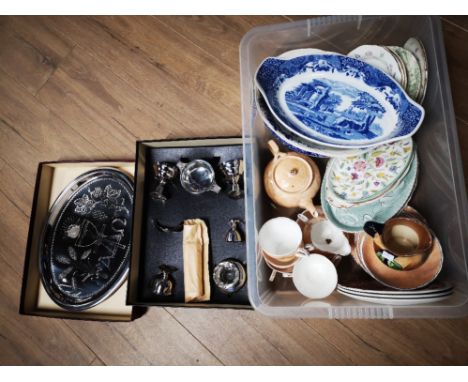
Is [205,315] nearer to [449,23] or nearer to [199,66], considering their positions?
[199,66]

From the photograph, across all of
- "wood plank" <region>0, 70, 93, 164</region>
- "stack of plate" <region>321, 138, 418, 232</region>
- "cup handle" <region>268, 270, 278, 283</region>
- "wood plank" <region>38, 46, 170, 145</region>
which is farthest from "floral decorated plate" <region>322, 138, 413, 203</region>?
"wood plank" <region>0, 70, 93, 164</region>

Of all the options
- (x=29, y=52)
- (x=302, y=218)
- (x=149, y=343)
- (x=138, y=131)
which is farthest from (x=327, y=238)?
(x=29, y=52)

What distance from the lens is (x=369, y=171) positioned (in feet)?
2.34

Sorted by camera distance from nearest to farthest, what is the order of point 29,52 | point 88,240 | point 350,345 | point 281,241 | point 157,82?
1. point 281,241
2. point 350,345
3. point 88,240
4. point 157,82
5. point 29,52

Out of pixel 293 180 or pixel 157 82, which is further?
pixel 157 82

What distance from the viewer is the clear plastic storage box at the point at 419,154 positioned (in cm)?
63

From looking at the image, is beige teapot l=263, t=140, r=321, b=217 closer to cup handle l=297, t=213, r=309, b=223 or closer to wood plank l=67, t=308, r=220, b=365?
cup handle l=297, t=213, r=309, b=223

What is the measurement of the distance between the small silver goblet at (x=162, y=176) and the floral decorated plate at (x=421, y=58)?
22.8 inches

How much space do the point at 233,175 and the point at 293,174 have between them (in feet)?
0.57

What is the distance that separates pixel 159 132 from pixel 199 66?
238mm

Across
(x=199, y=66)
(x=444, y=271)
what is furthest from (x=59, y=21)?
(x=444, y=271)

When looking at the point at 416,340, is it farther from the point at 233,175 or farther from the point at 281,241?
the point at 233,175

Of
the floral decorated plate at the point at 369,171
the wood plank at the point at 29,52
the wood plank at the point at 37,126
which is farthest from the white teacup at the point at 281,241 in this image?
the wood plank at the point at 29,52

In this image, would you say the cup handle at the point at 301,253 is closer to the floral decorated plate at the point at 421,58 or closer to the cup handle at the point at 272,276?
the cup handle at the point at 272,276
